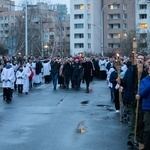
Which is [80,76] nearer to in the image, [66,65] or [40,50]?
[66,65]

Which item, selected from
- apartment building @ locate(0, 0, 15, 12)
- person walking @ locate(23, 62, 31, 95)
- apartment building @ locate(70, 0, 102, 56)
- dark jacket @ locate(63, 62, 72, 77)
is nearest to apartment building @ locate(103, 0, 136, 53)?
apartment building @ locate(70, 0, 102, 56)

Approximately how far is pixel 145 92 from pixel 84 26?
104130 mm

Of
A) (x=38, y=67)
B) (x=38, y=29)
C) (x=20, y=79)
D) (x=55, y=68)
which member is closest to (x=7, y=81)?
(x=20, y=79)

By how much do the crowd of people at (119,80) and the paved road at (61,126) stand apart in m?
0.55

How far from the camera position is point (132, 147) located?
35.5 feet

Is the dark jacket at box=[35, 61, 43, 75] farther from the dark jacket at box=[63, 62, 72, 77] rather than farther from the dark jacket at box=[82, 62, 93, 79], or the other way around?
the dark jacket at box=[82, 62, 93, 79]

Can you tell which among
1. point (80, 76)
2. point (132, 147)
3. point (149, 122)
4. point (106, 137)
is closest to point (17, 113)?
point (106, 137)

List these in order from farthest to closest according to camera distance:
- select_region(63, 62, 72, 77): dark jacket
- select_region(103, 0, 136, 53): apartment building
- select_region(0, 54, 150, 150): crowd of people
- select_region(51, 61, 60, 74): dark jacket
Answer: select_region(103, 0, 136, 53): apartment building, select_region(63, 62, 72, 77): dark jacket, select_region(51, 61, 60, 74): dark jacket, select_region(0, 54, 150, 150): crowd of people

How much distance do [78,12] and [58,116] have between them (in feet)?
325

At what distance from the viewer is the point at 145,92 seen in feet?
31.2

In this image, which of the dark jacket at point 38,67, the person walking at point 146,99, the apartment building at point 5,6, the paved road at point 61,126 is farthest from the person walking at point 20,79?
the apartment building at point 5,6

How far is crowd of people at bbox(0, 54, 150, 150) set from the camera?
9844mm

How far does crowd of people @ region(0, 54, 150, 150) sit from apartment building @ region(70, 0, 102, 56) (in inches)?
2871

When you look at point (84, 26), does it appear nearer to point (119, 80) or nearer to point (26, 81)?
point (26, 81)
